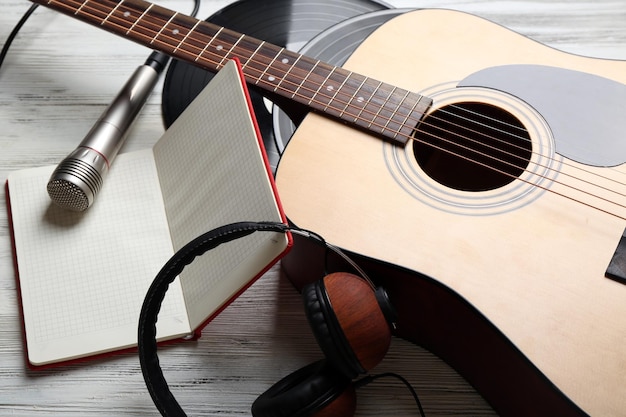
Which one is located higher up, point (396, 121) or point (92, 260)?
point (396, 121)

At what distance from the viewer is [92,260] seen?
0.93 m

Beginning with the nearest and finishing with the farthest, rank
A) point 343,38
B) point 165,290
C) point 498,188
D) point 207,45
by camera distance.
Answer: point 165,290
point 498,188
point 207,45
point 343,38

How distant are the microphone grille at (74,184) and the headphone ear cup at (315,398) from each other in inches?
14.7

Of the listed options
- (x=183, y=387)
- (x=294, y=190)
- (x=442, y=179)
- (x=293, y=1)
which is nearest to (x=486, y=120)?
(x=442, y=179)

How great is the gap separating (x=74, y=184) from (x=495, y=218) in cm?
Answer: 54

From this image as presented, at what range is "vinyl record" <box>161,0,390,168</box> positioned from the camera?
107cm

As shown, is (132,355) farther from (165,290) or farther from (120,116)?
(120,116)

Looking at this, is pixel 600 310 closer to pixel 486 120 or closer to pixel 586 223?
pixel 586 223

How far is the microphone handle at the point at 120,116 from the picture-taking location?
96 cm

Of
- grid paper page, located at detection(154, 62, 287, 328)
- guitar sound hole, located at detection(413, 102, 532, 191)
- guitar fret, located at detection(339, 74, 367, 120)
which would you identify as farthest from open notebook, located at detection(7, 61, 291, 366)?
guitar sound hole, located at detection(413, 102, 532, 191)

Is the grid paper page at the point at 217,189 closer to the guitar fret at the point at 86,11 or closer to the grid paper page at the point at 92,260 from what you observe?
the grid paper page at the point at 92,260

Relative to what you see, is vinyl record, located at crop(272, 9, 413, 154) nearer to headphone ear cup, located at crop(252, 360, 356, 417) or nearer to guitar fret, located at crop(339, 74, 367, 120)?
guitar fret, located at crop(339, 74, 367, 120)

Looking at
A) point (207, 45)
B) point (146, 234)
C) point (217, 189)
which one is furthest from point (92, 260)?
point (207, 45)

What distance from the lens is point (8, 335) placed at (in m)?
0.91
